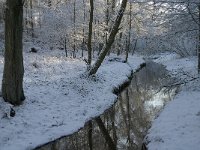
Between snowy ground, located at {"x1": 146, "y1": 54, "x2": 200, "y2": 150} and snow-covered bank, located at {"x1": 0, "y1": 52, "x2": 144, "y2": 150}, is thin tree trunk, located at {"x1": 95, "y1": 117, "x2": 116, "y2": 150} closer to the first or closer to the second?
snow-covered bank, located at {"x1": 0, "y1": 52, "x2": 144, "y2": 150}

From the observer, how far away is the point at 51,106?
14.4 metres

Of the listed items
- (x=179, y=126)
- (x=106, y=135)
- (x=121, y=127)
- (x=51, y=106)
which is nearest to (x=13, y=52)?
(x=51, y=106)

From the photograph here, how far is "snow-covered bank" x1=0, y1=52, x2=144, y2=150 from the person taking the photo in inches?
446

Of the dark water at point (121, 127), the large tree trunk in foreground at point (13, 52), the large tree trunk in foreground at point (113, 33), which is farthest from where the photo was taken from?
the large tree trunk in foreground at point (113, 33)

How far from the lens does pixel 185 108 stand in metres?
14.0

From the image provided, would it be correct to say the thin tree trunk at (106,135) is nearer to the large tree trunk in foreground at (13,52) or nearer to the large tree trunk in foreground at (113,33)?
the large tree trunk in foreground at (13,52)

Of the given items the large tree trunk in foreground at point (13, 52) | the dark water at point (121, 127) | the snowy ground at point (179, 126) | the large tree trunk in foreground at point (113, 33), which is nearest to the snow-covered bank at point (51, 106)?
the dark water at point (121, 127)

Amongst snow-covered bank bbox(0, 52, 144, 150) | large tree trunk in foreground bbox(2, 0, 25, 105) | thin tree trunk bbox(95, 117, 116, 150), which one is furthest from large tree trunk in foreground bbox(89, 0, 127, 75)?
large tree trunk in foreground bbox(2, 0, 25, 105)

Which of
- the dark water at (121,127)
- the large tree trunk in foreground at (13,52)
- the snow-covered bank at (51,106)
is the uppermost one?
the large tree trunk in foreground at (13,52)

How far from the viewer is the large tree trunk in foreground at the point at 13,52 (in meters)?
12.5

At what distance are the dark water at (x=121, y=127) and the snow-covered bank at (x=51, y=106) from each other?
1.35 ft

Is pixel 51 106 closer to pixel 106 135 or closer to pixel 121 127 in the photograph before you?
pixel 106 135

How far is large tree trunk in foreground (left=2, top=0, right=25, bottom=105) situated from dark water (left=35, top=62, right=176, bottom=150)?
286 centimetres

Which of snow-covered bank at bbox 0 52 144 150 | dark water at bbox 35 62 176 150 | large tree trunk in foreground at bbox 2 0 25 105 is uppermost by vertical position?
large tree trunk in foreground at bbox 2 0 25 105
